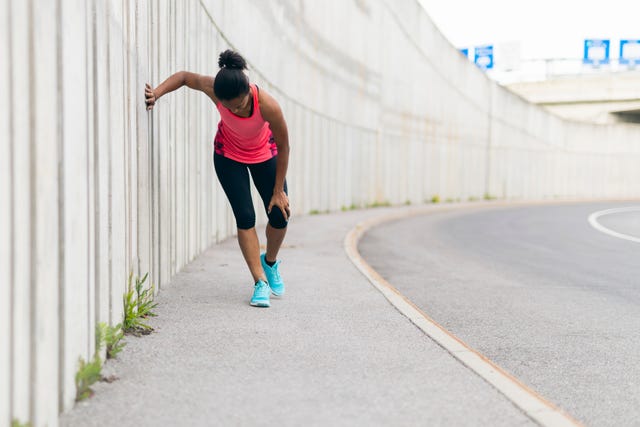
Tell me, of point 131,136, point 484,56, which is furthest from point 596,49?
point 131,136

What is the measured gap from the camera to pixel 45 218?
2.49m

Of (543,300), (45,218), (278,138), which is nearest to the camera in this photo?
(45,218)

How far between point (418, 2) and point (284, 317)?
22.0 m

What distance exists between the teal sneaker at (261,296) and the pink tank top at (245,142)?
0.88 meters

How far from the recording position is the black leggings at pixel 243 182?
5160mm

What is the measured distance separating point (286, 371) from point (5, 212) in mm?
1729

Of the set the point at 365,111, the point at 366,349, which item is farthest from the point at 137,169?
the point at 365,111

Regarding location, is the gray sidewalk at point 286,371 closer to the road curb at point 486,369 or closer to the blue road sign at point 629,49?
the road curb at point 486,369

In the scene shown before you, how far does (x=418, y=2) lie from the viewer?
985 inches

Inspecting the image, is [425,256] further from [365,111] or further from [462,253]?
[365,111]

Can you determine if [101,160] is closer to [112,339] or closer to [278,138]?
[112,339]

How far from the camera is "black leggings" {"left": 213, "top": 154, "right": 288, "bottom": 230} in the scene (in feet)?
16.9

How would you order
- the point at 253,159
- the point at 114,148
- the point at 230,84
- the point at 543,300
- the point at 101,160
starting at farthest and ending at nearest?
1. the point at 543,300
2. the point at 253,159
3. the point at 230,84
4. the point at 114,148
5. the point at 101,160

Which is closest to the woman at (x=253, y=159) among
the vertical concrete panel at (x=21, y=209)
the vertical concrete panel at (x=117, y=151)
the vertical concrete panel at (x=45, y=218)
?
the vertical concrete panel at (x=117, y=151)
